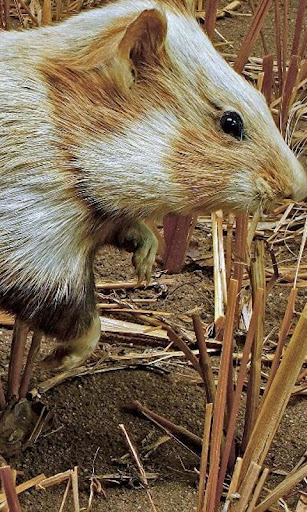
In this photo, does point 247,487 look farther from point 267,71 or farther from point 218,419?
point 267,71

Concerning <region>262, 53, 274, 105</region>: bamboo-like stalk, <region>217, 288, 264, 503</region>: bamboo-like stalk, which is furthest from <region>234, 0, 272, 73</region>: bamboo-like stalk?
<region>217, 288, 264, 503</region>: bamboo-like stalk

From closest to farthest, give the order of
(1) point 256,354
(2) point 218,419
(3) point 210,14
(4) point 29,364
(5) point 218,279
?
(2) point 218,419
(1) point 256,354
(4) point 29,364
(3) point 210,14
(5) point 218,279

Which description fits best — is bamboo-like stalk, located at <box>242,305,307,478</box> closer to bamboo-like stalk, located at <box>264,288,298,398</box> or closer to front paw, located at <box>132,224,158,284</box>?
bamboo-like stalk, located at <box>264,288,298,398</box>

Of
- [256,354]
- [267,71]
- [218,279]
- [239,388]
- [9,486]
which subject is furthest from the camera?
[218,279]

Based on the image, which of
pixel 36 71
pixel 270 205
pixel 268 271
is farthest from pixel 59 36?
pixel 268 271

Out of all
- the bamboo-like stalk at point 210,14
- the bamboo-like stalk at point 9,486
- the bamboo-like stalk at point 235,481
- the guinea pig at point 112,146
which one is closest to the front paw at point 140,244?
the guinea pig at point 112,146

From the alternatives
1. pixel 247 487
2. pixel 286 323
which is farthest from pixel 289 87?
pixel 247 487
